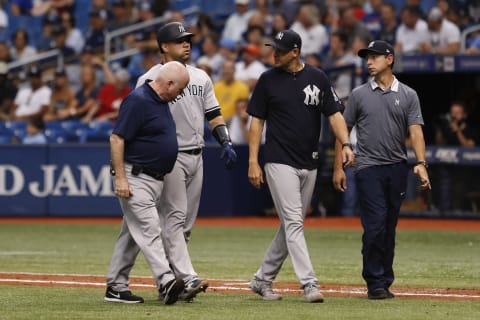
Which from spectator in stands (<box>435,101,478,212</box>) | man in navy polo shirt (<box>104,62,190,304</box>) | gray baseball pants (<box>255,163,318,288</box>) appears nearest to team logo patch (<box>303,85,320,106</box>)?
gray baseball pants (<box>255,163,318,288</box>)

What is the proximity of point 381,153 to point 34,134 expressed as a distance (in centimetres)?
1202

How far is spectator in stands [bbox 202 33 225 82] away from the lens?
2228 cm

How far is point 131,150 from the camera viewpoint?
9.45 meters

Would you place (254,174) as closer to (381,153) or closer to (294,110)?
(294,110)

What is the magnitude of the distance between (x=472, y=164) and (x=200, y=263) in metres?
7.25

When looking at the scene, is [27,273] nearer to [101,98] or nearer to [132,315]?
[132,315]

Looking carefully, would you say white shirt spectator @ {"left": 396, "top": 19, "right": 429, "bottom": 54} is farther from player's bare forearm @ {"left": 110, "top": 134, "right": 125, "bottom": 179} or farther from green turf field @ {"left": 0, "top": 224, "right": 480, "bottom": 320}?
player's bare forearm @ {"left": 110, "top": 134, "right": 125, "bottom": 179}

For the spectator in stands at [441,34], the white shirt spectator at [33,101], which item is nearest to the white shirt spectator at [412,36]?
the spectator in stands at [441,34]

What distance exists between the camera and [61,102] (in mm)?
23203

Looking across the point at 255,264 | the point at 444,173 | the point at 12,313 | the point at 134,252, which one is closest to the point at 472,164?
the point at 444,173

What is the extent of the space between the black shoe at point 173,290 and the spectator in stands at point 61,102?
1375 centimetres

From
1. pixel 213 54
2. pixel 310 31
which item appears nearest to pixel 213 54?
pixel 213 54

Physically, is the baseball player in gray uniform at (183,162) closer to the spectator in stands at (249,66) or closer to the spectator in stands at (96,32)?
the spectator in stands at (249,66)

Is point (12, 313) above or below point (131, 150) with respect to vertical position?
below
